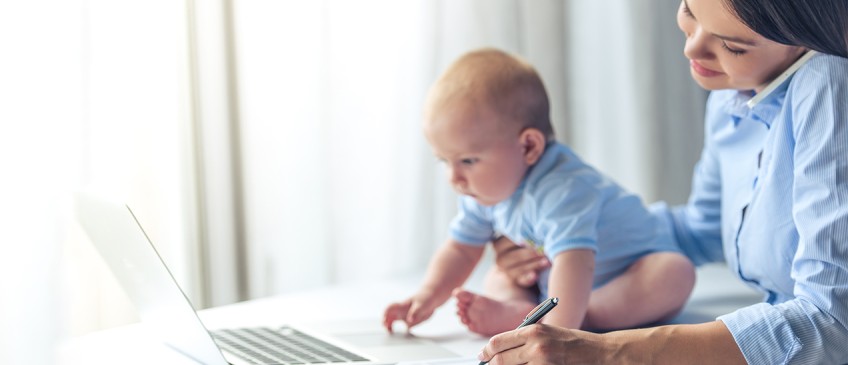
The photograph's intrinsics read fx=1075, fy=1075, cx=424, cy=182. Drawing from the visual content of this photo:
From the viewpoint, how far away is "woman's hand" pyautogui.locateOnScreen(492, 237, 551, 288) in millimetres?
1526

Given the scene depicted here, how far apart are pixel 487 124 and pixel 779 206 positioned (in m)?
0.39

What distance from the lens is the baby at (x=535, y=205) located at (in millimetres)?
1403

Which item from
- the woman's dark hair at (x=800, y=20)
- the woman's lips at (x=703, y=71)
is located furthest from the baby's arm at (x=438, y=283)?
the woman's dark hair at (x=800, y=20)

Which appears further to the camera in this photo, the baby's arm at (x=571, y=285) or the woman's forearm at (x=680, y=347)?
the baby's arm at (x=571, y=285)

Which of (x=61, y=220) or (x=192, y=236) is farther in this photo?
(x=192, y=236)

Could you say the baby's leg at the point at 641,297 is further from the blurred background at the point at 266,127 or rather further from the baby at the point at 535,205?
the blurred background at the point at 266,127

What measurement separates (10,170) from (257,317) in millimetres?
393

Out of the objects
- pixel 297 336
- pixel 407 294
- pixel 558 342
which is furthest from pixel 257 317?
pixel 558 342

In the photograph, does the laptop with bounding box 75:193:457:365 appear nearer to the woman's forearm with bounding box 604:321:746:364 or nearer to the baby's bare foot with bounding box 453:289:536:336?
the baby's bare foot with bounding box 453:289:536:336

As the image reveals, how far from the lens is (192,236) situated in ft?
6.03

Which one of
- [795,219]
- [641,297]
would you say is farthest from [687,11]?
[641,297]

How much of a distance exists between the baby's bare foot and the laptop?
0.06m

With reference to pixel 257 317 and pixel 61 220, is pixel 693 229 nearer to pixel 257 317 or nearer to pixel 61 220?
pixel 257 317

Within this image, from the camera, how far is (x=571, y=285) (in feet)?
4.40
